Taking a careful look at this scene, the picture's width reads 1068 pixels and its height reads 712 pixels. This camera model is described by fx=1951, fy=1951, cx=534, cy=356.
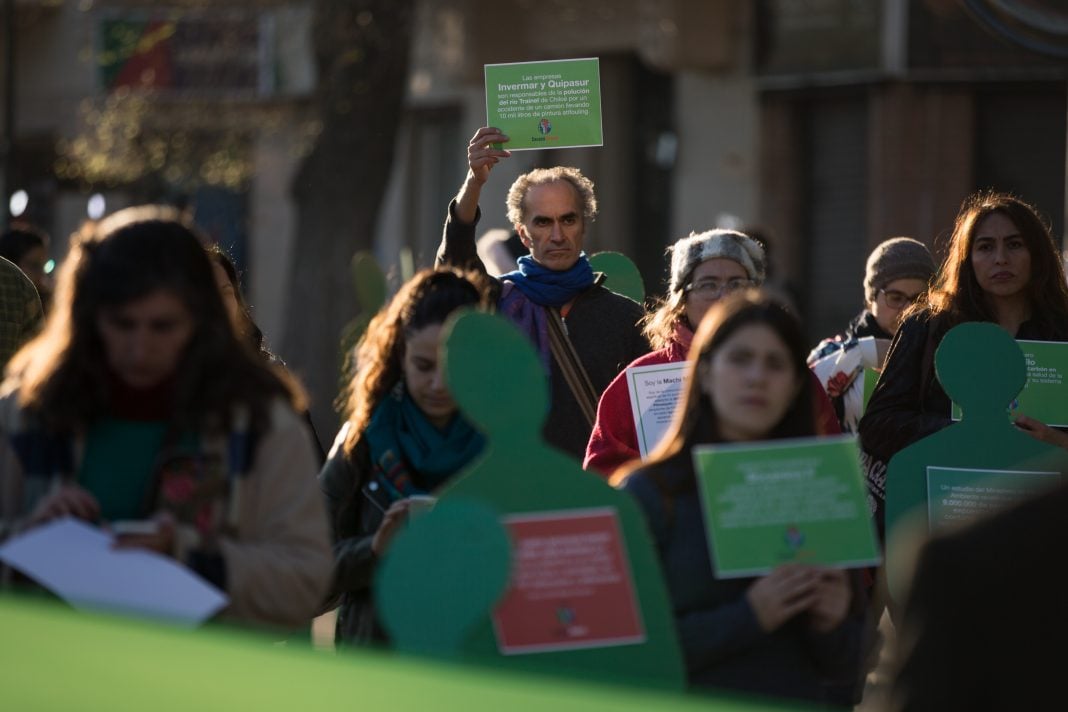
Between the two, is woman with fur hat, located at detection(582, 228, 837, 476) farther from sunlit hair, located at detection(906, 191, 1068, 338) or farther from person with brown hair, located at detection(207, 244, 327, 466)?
person with brown hair, located at detection(207, 244, 327, 466)

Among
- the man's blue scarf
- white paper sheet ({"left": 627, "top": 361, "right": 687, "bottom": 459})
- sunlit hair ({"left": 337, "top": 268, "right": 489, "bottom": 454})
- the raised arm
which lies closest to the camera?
sunlit hair ({"left": 337, "top": 268, "right": 489, "bottom": 454})

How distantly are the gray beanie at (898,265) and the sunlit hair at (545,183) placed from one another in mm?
1181

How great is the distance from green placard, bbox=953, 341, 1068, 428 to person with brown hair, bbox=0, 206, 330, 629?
8.71 ft

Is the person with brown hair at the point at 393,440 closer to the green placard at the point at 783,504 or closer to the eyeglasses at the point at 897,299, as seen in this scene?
the green placard at the point at 783,504

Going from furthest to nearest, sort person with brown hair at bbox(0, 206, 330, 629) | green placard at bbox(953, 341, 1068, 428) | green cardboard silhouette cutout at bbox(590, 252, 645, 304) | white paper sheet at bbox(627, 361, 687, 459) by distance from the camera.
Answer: green cardboard silhouette cutout at bbox(590, 252, 645, 304)
green placard at bbox(953, 341, 1068, 428)
white paper sheet at bbox(627, 361, 687, 459)
person with brown hair at bbox(0, 206, 330, 629)

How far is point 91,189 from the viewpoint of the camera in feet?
74.8

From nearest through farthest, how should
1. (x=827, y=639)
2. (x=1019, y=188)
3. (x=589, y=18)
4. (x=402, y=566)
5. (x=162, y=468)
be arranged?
(x=402, y=566), (x=162, y=468), (x=827, y=639), (x=1019, y=188), (x=589, y=18)

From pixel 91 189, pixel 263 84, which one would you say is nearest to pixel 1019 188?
pixel 263 84

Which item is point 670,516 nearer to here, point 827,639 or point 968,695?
point 827,639

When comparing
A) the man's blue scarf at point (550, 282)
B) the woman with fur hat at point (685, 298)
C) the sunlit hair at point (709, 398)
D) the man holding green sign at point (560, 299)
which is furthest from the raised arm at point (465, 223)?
the sunlit hair at point (709, 398)

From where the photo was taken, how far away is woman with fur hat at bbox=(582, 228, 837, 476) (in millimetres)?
5180

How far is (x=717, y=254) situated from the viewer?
5605 mm

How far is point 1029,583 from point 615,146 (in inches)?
684

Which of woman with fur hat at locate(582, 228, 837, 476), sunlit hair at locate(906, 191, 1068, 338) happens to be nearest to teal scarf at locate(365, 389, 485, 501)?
woman with fur hat at locate(582, 228, 837, 476)
